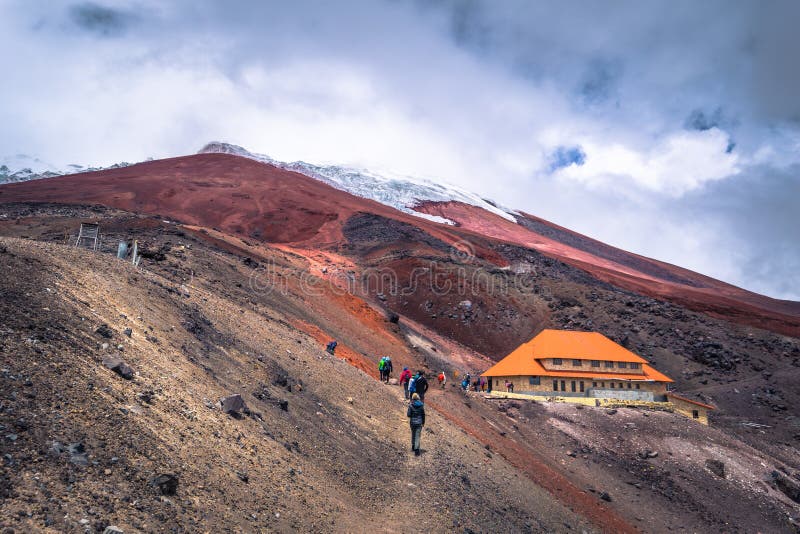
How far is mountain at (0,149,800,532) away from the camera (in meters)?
7.06

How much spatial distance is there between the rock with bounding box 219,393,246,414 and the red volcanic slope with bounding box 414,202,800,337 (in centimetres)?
6744

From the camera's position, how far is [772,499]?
25531 mm

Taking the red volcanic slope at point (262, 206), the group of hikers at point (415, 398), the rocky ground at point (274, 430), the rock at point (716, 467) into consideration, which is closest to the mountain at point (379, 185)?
the red volcanic slope at point (262, 206)

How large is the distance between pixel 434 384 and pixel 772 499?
16.2m

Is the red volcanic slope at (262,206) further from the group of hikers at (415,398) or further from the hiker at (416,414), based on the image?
the hiker at (416,414)

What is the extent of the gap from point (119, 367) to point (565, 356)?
3201cm

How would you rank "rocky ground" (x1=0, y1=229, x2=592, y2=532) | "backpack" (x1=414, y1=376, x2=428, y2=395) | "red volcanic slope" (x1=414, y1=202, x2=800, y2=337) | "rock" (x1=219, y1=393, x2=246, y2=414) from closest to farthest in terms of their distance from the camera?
1. "rocky ground" (x1=0, y1=229, x2=592, y2=532)
2. "rock" (x1=219, y1=393, x2=246, y2=414)
3. "backpack" (x1=414, y1=376, x2=428, y2=395)
4. "red volcanic slope" (x1=414, y1=202, x2=800, y2=337)

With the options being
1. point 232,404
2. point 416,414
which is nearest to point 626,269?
point 416,414

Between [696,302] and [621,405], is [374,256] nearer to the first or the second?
[621,405]

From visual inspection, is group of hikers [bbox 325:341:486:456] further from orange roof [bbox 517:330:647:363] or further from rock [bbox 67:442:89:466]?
orange roof [bbox 517:330:647:363]

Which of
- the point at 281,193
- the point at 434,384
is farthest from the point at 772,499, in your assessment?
the point at 281,193

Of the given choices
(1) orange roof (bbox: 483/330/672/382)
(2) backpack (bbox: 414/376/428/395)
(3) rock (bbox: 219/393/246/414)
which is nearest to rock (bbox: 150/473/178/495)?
(3) rock (bbox: 219/393/246/414)

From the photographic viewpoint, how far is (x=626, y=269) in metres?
99.6

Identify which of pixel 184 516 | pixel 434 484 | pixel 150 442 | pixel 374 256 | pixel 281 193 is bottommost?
Answer: pixel 434 484
